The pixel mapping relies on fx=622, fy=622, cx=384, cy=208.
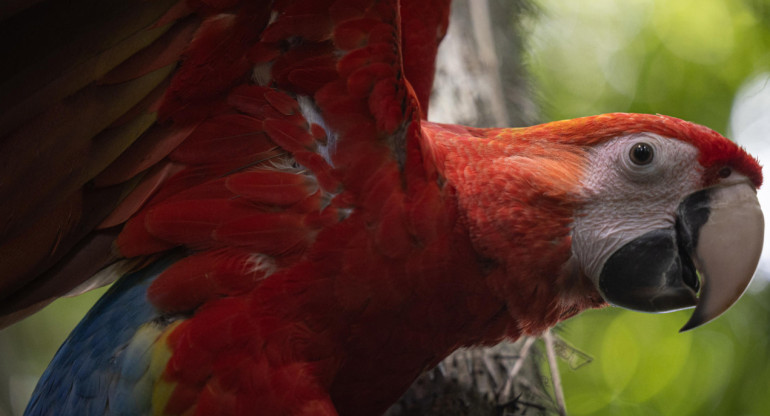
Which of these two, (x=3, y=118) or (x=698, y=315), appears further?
(x=698, y=315)

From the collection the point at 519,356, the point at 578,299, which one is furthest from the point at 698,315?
the point at 519,356

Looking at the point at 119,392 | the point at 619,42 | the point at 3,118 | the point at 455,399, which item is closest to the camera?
the point at 3,118

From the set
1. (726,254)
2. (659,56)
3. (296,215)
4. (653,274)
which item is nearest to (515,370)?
(653,274)

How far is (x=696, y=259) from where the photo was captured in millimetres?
1320

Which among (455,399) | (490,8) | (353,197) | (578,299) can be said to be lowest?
(455,399)

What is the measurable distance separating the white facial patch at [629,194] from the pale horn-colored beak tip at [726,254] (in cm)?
8

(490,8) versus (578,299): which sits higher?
(490,8)

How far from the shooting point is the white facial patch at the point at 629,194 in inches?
53.3

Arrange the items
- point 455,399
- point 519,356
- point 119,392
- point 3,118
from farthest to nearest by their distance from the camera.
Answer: point 519,356 → point 455,399 → point 119,392 → point 3,118

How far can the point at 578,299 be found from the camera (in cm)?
144

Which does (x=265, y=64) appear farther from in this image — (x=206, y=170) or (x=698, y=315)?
(x=698, y=315)

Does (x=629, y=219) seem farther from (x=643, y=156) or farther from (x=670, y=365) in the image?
(x=670, y=365)

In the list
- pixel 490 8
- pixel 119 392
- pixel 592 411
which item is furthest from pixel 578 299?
pixel 592 411

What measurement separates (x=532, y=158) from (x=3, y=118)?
1.08 metres
